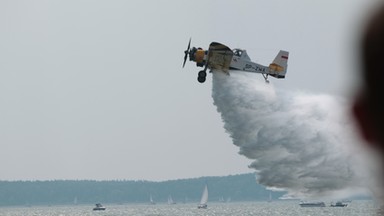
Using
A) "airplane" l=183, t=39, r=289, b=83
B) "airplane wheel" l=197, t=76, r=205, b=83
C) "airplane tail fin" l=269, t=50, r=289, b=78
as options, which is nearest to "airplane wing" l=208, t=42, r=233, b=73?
"airplane" l=183, t=39, r=289, b=83

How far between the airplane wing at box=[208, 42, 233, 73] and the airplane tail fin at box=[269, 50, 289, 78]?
14.8 feet

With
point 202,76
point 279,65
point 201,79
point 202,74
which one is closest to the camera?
point 201,79

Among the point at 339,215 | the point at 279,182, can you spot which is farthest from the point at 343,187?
the point at 339,215

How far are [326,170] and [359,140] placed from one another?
122 feet

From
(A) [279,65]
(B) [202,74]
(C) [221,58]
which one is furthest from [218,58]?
(A) [279,65]

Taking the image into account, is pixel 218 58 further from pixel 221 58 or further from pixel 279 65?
pixel 279 65

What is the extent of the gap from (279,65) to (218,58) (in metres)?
6.44

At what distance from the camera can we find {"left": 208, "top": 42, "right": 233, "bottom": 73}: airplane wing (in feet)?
195

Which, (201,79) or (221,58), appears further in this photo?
(221,58)

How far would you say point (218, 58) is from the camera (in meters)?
59.6

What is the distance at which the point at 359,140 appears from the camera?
611 centimetres

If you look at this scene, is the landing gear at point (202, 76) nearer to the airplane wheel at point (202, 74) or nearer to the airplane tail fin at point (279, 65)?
the airplane wheel at point (202, 74)

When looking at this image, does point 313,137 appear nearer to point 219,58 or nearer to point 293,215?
point 219,58

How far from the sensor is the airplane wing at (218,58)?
59.3m
